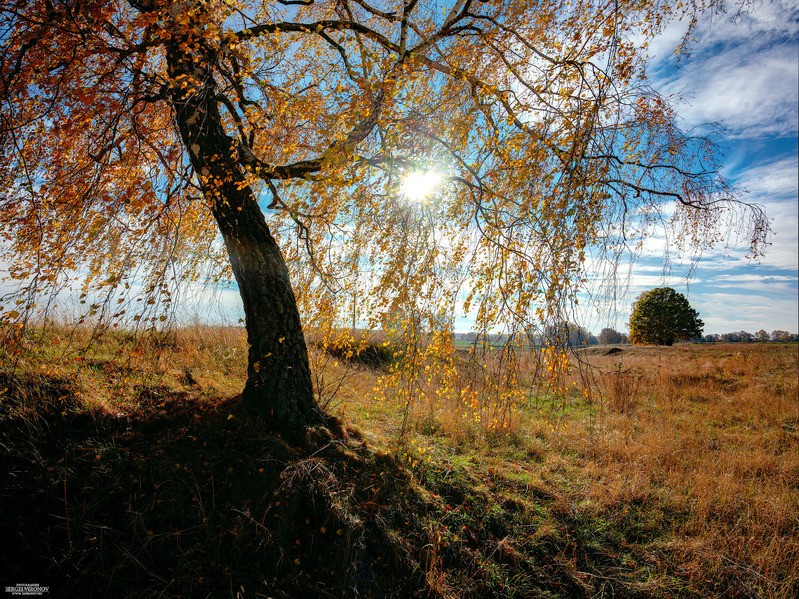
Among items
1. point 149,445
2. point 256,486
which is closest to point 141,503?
point 149,445

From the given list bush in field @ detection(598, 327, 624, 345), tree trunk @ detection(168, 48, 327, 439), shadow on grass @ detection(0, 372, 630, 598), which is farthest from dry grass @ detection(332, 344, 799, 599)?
tree trunk @ detection(168, 48, 327, 439)

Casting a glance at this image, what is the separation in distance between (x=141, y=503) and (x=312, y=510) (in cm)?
136

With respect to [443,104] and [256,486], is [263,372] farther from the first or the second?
[443,104]

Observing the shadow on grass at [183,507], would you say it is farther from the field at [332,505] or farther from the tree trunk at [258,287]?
the tree trunk at [258,287]

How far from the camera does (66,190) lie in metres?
3.42

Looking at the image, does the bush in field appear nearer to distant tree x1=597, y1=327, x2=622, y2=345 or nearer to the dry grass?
distant tree x1=597, y1=327, x2=622, y2=345

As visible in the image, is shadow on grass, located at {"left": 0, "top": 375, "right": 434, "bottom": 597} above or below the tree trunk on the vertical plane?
below

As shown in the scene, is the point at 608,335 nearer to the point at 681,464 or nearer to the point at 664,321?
the point at 681,464

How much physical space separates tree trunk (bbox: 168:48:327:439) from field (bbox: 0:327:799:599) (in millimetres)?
335

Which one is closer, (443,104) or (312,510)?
(312,510)

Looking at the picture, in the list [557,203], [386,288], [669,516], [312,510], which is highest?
[557,203]

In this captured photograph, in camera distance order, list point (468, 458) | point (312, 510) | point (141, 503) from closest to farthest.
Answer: point (141, 503) → point (312, 510) → point (468, 458)

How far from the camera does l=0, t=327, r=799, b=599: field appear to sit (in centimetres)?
288

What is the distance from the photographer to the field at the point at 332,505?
113 inches
